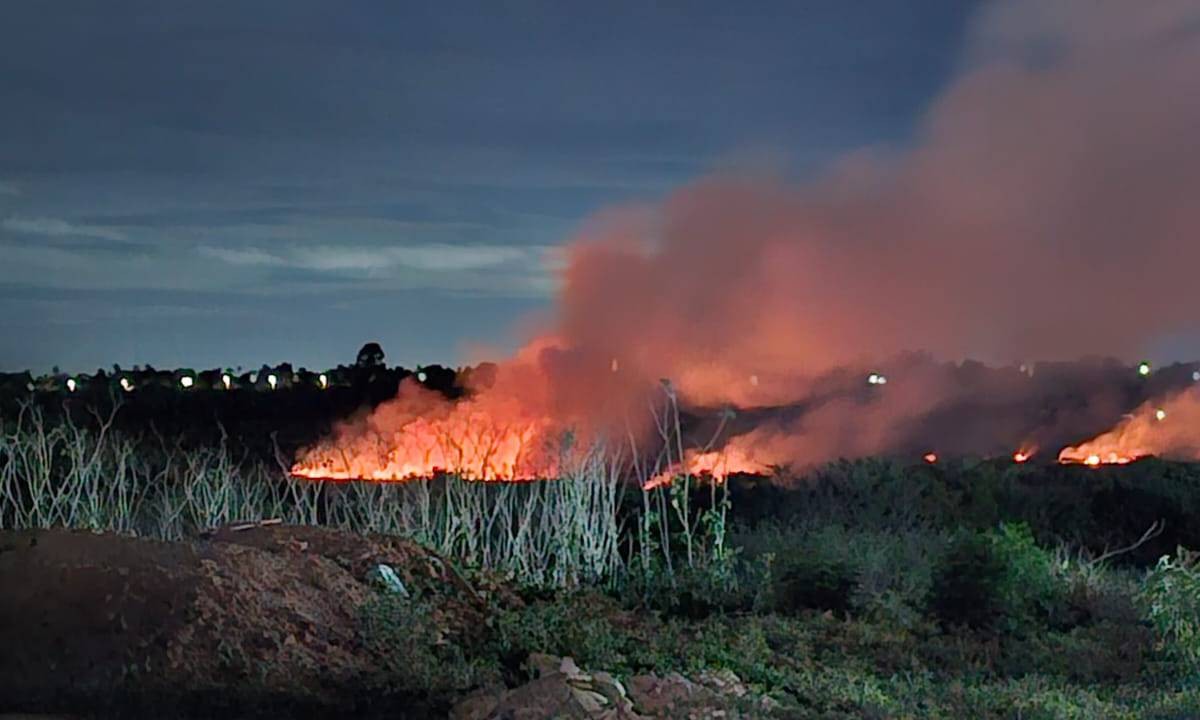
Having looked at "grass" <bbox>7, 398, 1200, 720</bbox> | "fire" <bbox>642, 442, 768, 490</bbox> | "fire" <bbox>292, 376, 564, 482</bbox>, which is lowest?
"grass" <bbox>7, 398, 1200, 720</bbox>

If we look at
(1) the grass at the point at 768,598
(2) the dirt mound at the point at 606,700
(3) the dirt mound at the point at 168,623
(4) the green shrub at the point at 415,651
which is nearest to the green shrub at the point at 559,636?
(1) the grass at the point at 768,598

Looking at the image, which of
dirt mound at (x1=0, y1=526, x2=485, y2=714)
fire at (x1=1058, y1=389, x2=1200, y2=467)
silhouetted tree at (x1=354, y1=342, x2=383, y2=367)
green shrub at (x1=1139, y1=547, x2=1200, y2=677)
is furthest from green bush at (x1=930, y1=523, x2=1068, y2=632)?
silhouetted tree at (x1=354, y1=342, x2=383, y2=367)

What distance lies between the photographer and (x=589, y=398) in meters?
27.7

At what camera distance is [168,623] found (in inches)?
383

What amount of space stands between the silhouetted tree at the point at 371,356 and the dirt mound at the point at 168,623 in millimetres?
49456

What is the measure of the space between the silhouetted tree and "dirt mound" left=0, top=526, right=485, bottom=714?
162 ft

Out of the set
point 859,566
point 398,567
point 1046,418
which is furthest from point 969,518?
point 1046,418

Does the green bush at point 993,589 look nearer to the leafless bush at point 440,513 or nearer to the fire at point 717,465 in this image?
the fire at point 717,465

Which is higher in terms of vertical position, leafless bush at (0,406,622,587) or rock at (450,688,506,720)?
leafless bush at (0,406,622,587)

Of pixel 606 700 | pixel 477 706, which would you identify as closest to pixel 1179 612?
pixel 606 700

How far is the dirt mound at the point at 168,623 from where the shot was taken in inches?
360

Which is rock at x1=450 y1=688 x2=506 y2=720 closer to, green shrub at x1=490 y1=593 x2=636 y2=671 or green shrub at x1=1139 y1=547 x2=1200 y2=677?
green shrub at x1=490 y1=593 x2=636 y2=671

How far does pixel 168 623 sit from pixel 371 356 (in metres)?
52.6

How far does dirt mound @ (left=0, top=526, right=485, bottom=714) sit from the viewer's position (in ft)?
30.0
